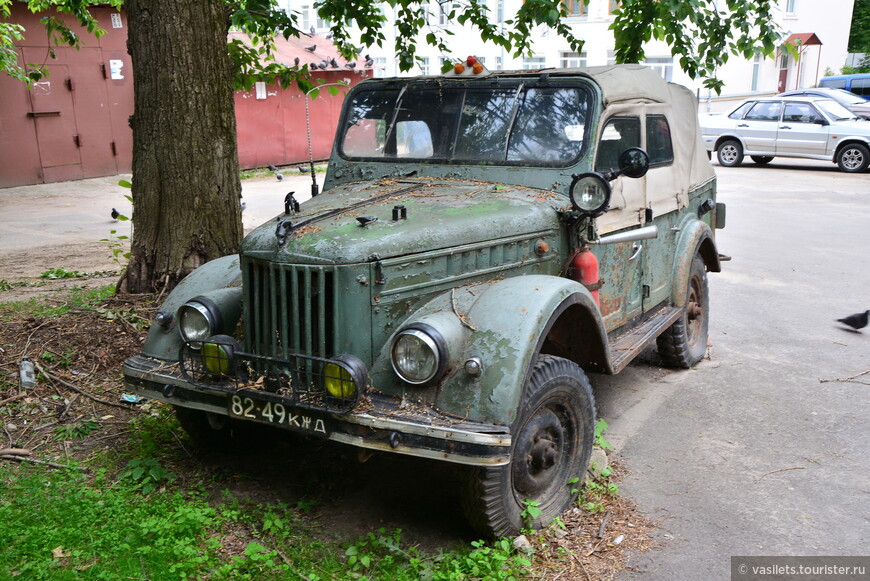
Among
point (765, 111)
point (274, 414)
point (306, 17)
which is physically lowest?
point (274, 414)

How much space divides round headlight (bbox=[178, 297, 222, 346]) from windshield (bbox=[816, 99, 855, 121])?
18.0 metres

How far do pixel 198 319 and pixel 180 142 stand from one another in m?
2.34

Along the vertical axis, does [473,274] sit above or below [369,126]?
below

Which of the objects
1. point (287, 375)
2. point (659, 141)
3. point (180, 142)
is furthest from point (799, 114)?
point (287, 375)

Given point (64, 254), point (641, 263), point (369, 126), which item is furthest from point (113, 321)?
point (64, 254)

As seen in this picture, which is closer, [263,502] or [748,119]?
[263,502]

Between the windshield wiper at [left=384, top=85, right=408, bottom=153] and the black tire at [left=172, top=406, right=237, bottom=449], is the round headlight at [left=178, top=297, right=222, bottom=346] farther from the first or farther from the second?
the windshield wiper at [left=384, top=85, right=408, bottom=153]

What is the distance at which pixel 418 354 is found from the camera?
345 cm

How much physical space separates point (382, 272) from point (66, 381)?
9.11 feet

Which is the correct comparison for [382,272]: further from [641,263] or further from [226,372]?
[641,263]

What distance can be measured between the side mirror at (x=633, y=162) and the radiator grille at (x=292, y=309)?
1801 mm

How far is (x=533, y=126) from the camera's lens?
4848 millimetres

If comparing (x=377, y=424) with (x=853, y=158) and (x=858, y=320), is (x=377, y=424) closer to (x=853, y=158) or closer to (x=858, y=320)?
(x=858, y=320)

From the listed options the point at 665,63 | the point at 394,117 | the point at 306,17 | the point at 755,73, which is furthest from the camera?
the point at 755,73
